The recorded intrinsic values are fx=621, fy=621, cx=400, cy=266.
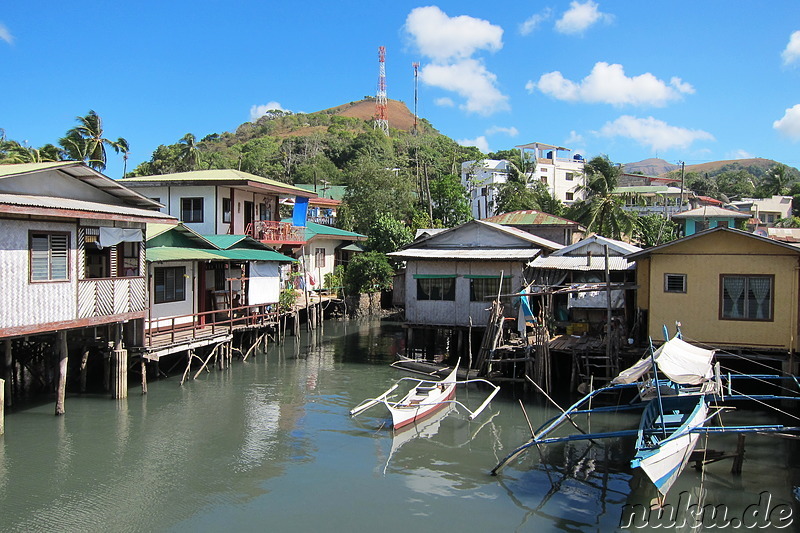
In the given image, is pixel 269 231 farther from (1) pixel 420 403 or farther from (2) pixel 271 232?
(1) pixel 420 403

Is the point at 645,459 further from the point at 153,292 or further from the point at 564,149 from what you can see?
the point at 564,149

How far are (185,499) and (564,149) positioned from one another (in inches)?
2906

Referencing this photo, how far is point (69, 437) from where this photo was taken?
16516 millimetres

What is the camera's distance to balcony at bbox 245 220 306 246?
33.2m

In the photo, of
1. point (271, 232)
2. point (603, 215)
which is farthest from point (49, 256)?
point (603, 215)

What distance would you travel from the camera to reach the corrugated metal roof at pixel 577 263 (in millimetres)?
23844

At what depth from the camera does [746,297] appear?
1881cm

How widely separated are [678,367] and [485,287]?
41.0 feet

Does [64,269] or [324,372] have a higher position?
[64,269]

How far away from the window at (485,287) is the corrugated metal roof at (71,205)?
12053 millimetres

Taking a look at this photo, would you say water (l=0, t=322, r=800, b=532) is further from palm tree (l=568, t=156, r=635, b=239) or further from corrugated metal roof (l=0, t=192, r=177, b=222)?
palm tree (l=568, t=156, r=635, b=239)

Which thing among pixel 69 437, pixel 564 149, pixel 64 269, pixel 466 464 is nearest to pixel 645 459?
pixel 466 464

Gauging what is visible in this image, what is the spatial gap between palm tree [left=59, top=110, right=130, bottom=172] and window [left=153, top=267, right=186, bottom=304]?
916 inches

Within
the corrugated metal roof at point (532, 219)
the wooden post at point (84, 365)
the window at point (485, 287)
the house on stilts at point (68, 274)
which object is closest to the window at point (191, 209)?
the house on stilts at point (68, 274)
